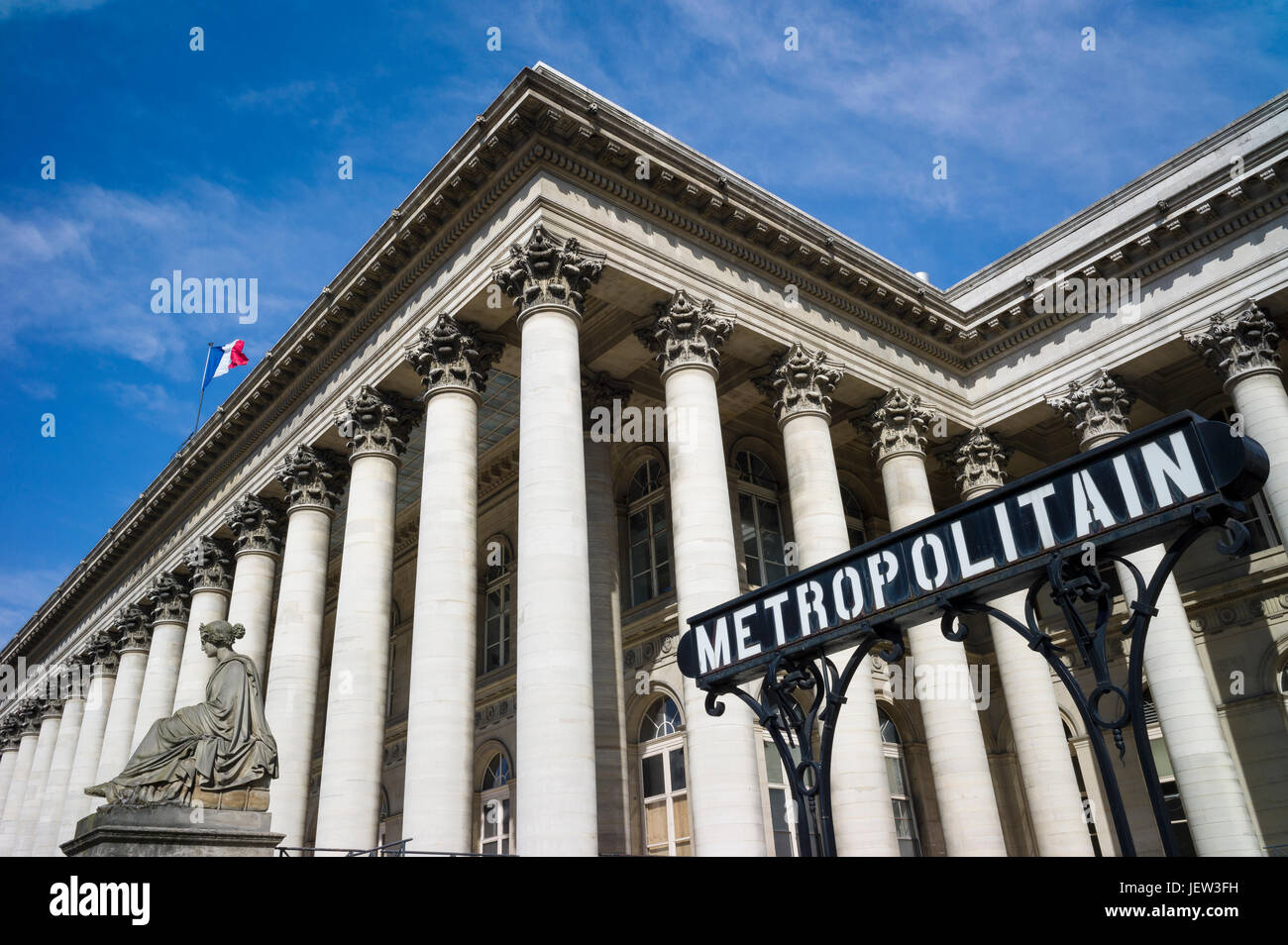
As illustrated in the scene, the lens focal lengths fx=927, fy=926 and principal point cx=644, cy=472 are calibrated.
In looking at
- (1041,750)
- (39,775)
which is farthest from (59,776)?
(1041,750)

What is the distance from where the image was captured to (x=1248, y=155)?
1867 cm

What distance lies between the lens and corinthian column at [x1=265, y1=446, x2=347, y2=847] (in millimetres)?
17422

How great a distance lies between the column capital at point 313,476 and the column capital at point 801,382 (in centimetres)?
1022

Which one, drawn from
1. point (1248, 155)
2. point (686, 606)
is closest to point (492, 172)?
point (686, 606)

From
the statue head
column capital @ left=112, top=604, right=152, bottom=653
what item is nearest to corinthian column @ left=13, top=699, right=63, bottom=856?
column capital @ left=112, top=604, right=152, bottom=653

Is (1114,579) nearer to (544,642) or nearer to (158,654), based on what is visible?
(544,642)

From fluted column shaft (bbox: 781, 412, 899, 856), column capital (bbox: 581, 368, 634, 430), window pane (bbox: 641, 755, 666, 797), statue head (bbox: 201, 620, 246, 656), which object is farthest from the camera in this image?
column capital (bbox: 581, 368, 634, 430)

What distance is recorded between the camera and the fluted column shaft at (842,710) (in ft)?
48.2

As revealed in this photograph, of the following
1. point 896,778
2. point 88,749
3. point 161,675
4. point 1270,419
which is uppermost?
point 161,675

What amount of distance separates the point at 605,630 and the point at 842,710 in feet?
16.5

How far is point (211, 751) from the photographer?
420 inches

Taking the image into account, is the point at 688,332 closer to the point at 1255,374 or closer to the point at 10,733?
A: the point at 1255,374

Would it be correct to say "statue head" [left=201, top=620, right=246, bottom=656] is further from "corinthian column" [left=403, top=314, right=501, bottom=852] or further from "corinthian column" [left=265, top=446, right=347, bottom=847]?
"corinthian column" [left=265, top=446, right=347, bottom=847]

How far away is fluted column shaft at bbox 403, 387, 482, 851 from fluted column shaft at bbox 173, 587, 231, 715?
9304 mm
